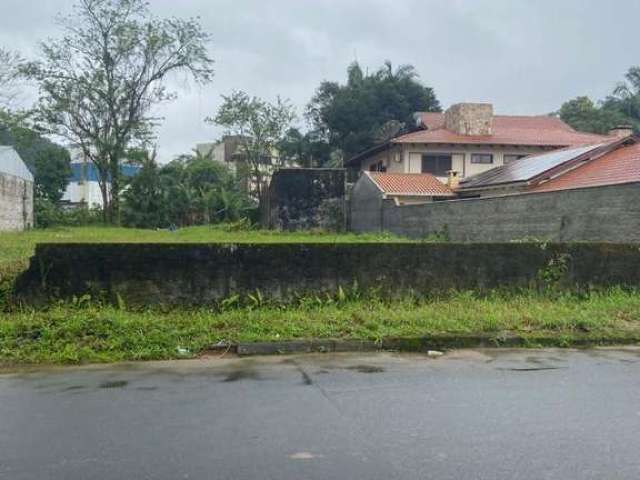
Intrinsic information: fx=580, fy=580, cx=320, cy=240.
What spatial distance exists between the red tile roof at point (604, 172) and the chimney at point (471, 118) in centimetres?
1342

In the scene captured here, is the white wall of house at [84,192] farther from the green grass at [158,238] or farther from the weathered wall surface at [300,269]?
the weathered wall surface at [300,269]

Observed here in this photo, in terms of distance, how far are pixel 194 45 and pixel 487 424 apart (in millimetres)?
36653

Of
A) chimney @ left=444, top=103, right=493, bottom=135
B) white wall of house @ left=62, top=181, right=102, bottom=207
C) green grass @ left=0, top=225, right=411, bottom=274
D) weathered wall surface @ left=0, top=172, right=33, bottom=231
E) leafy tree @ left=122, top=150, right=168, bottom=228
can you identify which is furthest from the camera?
white wall of house @ left=62, top=181, right=102, bottom=207

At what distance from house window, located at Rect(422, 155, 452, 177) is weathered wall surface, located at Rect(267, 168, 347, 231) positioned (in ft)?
25.7

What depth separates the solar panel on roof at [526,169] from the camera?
70.7ft

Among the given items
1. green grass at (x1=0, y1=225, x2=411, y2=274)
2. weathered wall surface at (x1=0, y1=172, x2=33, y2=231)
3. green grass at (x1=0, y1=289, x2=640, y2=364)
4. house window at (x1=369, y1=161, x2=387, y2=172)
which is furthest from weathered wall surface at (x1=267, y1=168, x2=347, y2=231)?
green grass at (x1=0, y1=289, x2=640, y2=364)

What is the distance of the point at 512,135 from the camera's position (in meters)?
35.1

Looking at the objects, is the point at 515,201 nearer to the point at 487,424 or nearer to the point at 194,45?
the point at 487,424

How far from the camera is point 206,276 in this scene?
27.1 ft

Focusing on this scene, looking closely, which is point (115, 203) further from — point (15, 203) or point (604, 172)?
point (604, 172)

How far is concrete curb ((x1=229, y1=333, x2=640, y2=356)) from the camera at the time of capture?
693 centimetres

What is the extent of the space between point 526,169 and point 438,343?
58.6ft

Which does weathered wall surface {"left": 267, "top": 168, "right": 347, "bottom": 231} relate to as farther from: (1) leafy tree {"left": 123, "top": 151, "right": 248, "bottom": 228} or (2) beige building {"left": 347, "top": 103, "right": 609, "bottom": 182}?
(1) leafy tree {"left": 123, "top": 151, "right": 248, "bottom": 228}

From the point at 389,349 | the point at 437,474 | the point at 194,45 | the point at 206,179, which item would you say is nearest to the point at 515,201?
the point at 389,349
